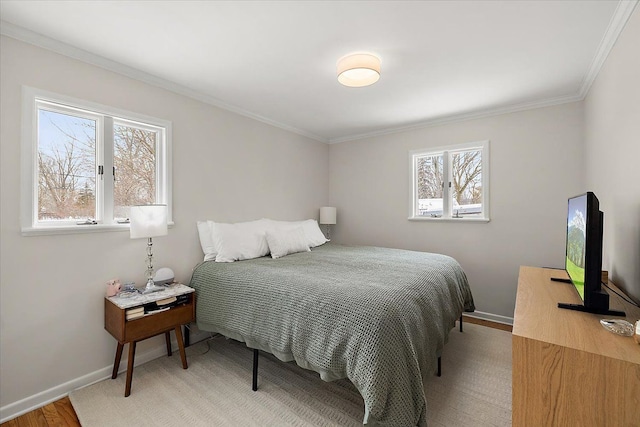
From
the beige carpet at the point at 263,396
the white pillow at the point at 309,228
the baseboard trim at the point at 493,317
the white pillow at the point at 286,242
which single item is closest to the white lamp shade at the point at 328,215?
the white pillow at the point at 309,228

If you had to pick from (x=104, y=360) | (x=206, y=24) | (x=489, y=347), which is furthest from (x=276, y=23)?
(x=489, y=347)

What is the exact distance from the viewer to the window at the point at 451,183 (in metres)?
3.51

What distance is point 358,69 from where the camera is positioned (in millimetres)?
2180

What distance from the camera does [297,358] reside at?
181 cm

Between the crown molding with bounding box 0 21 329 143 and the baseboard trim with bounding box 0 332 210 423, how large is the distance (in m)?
2.39

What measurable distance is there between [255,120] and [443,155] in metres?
2.50

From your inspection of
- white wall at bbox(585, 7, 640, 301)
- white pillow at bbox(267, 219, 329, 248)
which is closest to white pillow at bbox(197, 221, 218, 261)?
white pillow at bbox(267, 219, 329, 248)

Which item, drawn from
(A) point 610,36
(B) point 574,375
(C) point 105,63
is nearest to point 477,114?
(A) point 610,36

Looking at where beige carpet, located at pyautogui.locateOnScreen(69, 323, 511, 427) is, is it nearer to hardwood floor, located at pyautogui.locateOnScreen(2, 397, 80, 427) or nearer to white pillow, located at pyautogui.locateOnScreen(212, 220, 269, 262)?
hardwood floor, located at pyautogui.locateOnScreen(2, 397, 80, 427)

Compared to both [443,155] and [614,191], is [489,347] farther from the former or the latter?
[443,155]

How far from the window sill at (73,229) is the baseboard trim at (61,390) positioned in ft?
3.49

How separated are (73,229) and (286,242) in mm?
1808

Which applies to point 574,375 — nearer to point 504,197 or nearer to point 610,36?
point 610,36

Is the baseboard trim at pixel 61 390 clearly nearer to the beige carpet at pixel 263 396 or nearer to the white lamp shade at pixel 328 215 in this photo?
the beige carpet at pixel 263 396
